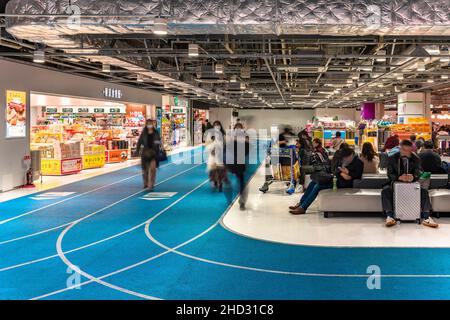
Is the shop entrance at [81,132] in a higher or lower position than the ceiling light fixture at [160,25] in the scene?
lower

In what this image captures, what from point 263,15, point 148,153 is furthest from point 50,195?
point 263,15

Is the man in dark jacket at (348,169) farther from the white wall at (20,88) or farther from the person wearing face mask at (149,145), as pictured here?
the white wall at (20,88)

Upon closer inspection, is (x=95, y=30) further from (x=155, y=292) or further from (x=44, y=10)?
(x=155, y=292)

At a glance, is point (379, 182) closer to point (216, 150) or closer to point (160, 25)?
point (216, 150)

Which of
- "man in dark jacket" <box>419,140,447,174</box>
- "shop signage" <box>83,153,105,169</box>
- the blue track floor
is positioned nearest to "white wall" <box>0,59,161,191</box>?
"shop signage" <box>83,153,105,169</box>

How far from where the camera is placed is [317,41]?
10.9m

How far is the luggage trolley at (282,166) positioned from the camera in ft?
39.1

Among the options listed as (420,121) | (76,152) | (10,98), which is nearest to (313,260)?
(10,98)

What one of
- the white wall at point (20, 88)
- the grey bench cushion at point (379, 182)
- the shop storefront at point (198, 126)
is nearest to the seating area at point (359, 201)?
the grey bench cushion at point (379, 182)

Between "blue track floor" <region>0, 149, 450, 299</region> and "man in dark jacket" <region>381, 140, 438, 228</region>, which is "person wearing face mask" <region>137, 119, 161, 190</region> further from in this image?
"man in dark jacket" <region>381, 140, 438, 228</region>

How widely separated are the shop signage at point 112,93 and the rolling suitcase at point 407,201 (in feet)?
45.9

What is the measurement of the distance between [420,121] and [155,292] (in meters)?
17.9

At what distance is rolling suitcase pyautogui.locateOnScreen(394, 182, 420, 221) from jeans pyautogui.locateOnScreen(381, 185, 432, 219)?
8cm

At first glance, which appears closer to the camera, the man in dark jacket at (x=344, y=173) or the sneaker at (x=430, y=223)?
the sneaker at (x=430, y=223)
